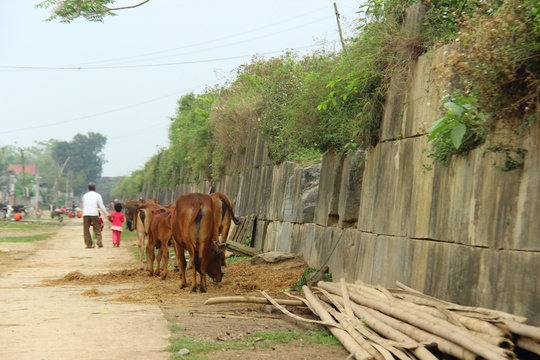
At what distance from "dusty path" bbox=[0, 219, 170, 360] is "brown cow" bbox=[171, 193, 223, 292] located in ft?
4.89

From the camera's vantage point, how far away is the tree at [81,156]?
17388cm

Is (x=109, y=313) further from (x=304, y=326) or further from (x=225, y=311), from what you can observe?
(x=304, y=326)

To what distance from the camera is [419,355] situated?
686 centimetres

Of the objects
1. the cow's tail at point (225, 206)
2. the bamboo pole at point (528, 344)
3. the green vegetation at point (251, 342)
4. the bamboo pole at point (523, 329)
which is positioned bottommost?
the green vegetation at point (251, 342)

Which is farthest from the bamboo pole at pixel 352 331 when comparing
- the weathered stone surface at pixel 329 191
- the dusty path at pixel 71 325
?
the weathered stone surface at pixel 329 191

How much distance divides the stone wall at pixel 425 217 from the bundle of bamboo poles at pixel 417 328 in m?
0.44

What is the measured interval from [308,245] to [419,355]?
9.16m

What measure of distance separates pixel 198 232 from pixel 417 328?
7.30m

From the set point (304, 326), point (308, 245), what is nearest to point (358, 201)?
point (308, 245)

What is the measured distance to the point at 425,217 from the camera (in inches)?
388

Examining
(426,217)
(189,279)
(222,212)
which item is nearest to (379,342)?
(426,217)

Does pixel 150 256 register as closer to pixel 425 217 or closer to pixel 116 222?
Answer: pixel 425 217

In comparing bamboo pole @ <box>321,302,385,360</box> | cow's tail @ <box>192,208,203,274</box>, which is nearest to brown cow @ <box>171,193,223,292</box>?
cow's tail @ <box>192,208,203,274</box>

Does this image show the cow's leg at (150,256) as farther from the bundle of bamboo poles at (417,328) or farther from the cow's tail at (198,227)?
the bundle of bamboo poles at (417,328)
